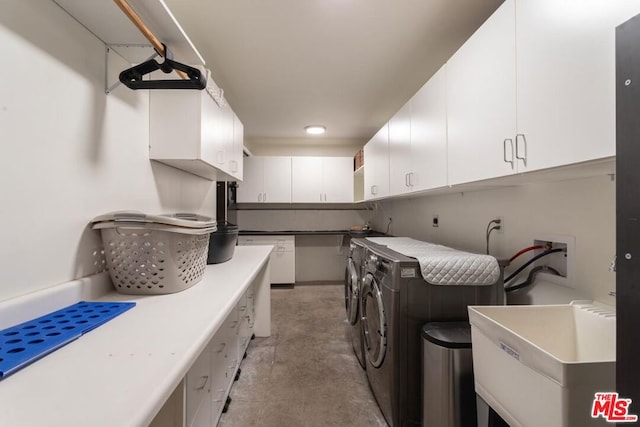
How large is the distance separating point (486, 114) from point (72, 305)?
71.6 inches

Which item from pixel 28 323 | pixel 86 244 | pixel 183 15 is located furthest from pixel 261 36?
pixel 28 323

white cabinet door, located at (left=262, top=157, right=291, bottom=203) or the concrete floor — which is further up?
white cabinet door, located at (left=262, top=157, right=291, bottom=203)

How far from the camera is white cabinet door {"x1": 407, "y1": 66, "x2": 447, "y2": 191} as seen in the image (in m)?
1.54

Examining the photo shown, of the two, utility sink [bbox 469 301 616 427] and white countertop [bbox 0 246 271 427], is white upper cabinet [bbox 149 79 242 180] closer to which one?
white countertop [bbox 0 246 271 427]

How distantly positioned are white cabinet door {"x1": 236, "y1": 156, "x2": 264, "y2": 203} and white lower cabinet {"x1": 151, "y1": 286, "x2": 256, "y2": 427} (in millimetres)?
2406

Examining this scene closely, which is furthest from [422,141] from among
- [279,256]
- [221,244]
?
[279,256]

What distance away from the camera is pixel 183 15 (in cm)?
165

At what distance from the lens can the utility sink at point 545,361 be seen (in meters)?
0.65

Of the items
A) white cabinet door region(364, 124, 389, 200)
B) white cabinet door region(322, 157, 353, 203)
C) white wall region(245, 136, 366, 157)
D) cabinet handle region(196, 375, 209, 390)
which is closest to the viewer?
cabinet handle region(196, 375, 209, 390)

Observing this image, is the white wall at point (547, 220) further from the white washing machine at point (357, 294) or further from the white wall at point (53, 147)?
the white wall at point (53, 147)

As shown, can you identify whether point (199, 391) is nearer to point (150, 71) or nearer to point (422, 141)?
point (150, 71)

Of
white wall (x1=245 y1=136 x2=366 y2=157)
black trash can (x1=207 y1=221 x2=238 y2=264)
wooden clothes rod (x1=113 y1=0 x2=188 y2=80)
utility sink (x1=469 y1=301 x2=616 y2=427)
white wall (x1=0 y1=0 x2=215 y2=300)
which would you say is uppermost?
white wall (x1=245 y1=136 x2=366 y2=157)

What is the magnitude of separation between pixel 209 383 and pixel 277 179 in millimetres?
3300

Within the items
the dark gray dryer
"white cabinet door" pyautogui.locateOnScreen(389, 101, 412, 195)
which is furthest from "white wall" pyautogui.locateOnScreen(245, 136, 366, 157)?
the dark gray dryer
